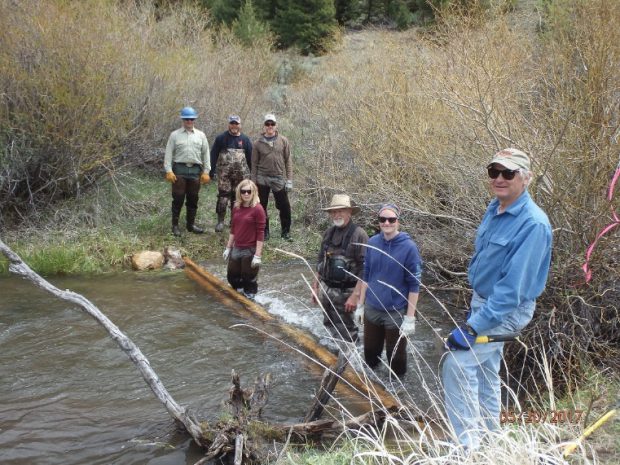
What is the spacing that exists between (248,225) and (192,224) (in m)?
3.47

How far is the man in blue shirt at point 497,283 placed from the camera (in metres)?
3.02

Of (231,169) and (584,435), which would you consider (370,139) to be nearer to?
(231,169)

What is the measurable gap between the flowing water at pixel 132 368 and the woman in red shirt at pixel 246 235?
54 centimetres

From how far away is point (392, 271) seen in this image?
15.5 feet

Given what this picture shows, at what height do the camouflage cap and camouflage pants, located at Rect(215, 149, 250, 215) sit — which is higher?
the camouflage cap

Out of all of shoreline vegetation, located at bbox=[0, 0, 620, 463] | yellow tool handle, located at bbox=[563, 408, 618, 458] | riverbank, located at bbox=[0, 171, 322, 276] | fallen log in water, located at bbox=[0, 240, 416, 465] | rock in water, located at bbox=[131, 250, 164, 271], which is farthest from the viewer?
rock in water, located at bbox=[131, 250, 164, 271]

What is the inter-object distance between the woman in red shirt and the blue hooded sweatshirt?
234 centimetres

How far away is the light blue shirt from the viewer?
301 centimetres

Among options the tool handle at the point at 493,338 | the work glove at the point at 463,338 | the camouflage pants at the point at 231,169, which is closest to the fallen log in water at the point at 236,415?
the work glove at the point at 463,338

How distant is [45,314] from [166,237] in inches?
126

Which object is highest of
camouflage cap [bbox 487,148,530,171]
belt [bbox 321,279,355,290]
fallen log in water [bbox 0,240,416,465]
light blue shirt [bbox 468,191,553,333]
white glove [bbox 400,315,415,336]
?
camouflage cap [bbox 487,148,530,171]

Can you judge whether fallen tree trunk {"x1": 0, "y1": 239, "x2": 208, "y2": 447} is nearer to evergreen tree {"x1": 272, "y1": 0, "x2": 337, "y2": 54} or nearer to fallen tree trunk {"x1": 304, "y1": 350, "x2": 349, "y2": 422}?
fallen tree trunk {"x1": 304, "y1": 350, "x2": 349, "y2": 422}

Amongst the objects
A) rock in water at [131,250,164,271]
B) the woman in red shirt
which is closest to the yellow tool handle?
the woman in red shirt

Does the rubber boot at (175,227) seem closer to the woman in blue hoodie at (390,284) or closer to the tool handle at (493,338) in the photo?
the woman in blue hoodie at (390,284)
